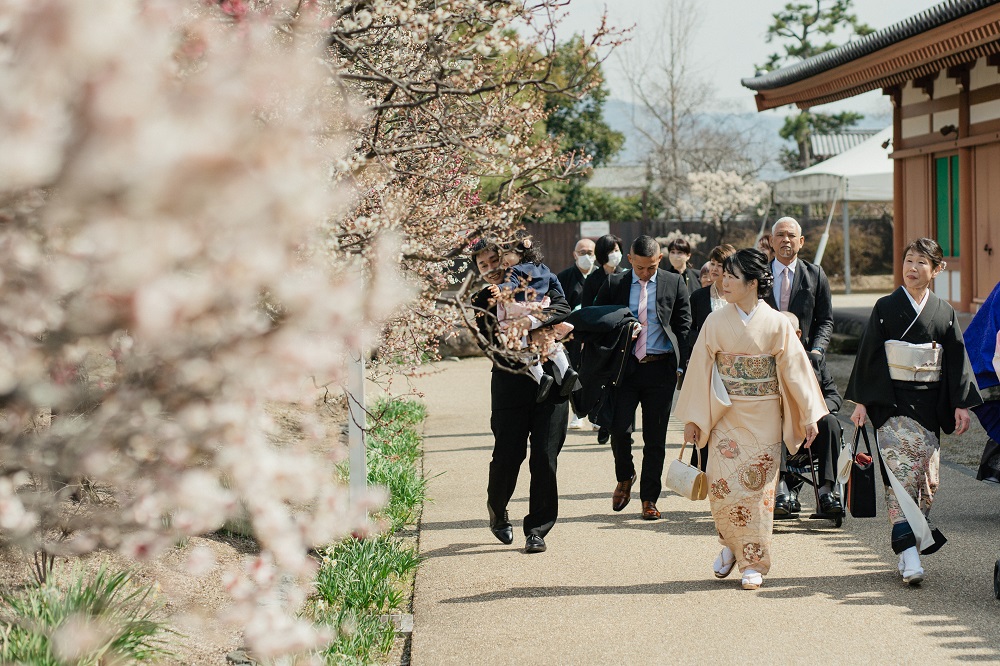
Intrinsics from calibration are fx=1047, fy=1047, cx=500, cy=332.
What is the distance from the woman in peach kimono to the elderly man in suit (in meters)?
1.33

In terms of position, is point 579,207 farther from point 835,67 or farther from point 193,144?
point 193,144

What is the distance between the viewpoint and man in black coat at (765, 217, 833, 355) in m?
6.81

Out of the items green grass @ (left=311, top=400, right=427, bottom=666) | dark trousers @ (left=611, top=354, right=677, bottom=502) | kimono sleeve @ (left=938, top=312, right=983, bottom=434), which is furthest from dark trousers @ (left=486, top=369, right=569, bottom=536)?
kimono sleeve @ (left=938, top=312, right=983, bottom=434)

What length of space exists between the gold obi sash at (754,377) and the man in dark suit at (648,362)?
140cm

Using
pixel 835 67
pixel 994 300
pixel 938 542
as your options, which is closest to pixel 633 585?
pixel 938 542

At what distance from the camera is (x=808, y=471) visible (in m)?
7.20

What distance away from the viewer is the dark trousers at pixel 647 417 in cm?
684

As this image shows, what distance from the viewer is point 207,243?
4.63 ft

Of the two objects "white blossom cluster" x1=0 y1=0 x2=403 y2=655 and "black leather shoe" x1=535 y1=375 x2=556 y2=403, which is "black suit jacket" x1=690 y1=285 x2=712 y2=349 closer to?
"black leather shoe" x1=535 y1=375 x2=556 y2=403

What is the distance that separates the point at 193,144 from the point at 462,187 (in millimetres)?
5495

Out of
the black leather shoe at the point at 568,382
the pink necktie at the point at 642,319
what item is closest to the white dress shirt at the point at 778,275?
the pink necktie at the point at 642,319

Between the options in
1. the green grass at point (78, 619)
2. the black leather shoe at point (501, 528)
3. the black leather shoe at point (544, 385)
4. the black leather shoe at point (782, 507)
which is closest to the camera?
the green grass at point (78, 619)

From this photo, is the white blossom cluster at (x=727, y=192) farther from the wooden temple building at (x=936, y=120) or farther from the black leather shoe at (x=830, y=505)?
the black leather shoe at (x=830, y=505)

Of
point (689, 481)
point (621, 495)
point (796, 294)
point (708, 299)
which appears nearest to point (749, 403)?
point (689, 481)
